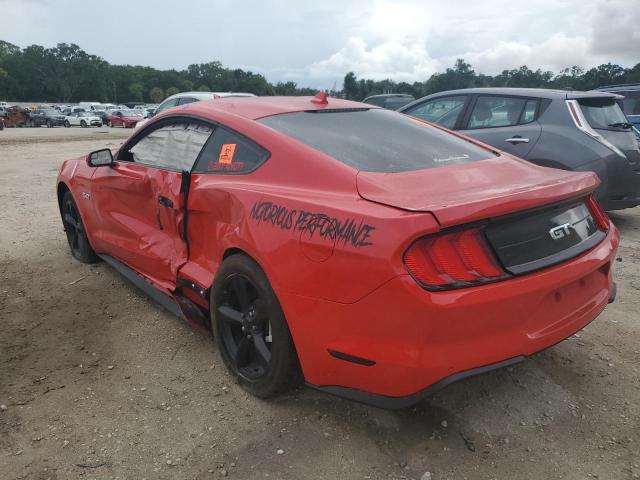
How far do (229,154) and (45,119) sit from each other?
3911 cm

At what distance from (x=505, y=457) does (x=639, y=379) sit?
107 cm

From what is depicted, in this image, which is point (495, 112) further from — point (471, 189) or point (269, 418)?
point (269, 418)

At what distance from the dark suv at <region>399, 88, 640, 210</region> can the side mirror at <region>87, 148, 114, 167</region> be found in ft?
13.6

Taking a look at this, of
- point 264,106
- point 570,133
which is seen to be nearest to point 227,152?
point 264,106

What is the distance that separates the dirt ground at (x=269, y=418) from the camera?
209 centimetres

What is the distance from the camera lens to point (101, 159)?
372cm

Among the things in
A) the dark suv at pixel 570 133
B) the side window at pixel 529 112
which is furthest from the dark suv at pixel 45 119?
the side window at pixel 529 112

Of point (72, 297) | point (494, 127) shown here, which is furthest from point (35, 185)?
point (494, 127)

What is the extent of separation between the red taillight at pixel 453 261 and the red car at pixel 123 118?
36.3m

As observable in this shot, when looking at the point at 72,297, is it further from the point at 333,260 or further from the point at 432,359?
the point at 432,359

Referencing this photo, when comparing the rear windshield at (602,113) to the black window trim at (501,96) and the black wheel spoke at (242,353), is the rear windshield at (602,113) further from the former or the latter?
the black wheel spoke at (242,353)

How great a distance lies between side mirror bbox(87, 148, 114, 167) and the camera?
3705mm

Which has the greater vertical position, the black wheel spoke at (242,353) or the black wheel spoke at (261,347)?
the black wheel spoke at (261,347)

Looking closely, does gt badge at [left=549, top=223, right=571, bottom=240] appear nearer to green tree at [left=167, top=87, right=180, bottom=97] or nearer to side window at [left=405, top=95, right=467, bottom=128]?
side window at [left=405, top=95, right=467, bottom=128]
